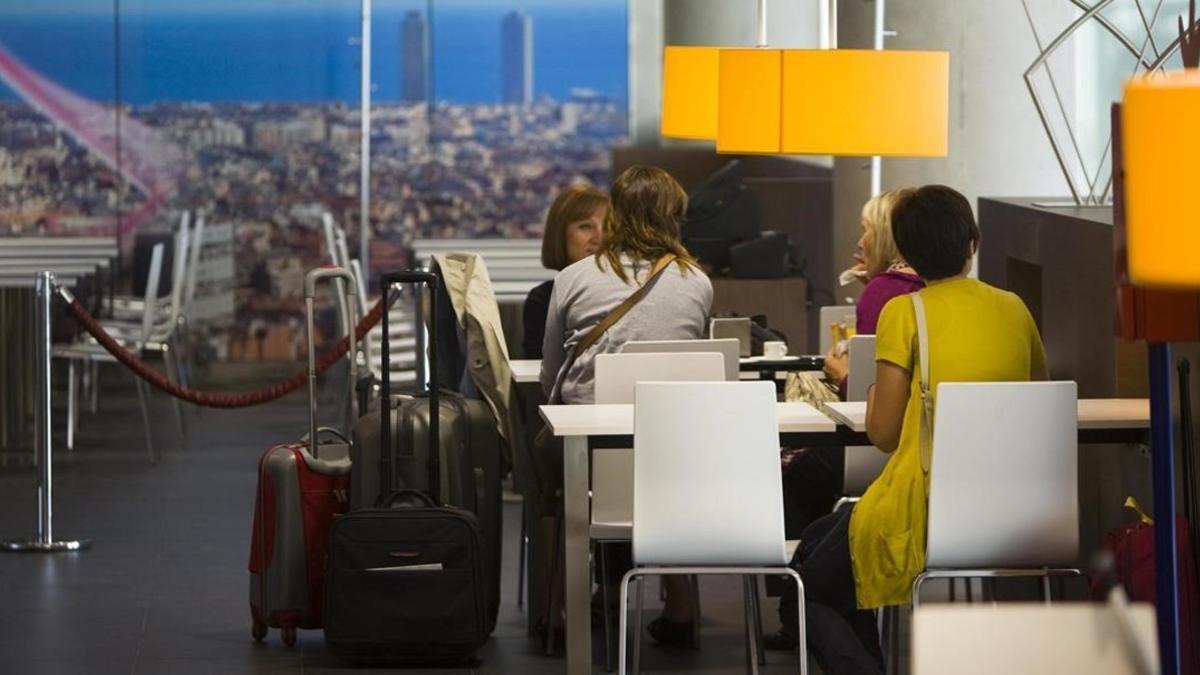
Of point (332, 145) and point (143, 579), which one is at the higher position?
point (332, 145)

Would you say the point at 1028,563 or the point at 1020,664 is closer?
the point at 1020,664

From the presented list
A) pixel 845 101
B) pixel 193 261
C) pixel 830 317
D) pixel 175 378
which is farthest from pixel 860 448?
pixel 193 261

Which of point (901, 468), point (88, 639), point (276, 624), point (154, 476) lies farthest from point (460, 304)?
point (154, 476)

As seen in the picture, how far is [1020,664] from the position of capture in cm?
241

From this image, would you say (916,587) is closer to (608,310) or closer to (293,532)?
(608,310)

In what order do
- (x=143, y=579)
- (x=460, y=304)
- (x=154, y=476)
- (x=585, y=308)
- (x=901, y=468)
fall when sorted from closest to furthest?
1. (x=901, y=468)
2. (x=585, y=308)
3. (x=460, y=304)
4. (x=143, y=579)
5. (x=154, y=476)

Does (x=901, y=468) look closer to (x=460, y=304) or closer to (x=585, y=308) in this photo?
(x=585, y=308)

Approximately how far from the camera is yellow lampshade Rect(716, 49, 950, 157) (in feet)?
18.9

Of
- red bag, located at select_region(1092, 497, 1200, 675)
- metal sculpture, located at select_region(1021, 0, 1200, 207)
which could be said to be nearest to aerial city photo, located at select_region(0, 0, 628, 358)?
metal sculpture, located at select_region(1021, 0, 1200, 207)

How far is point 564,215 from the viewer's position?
6.13 metres

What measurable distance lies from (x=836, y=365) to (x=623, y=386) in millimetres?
837

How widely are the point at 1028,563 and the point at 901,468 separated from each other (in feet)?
1.11

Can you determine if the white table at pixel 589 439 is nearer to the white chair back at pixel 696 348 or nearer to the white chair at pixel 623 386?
the white chair at pixel 623 386

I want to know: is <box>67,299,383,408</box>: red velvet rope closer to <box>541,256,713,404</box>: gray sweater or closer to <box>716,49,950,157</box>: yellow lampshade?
<box>541,256,713,404</box>: gray sweater
